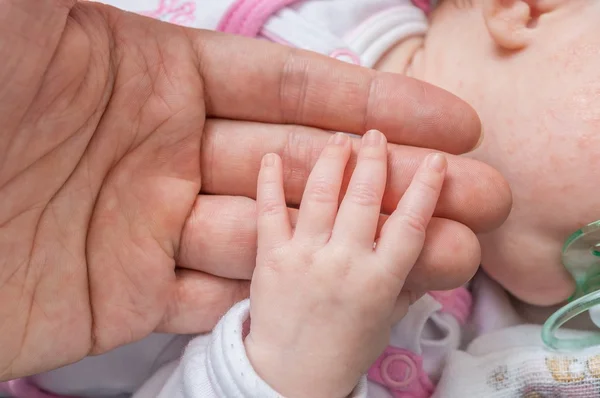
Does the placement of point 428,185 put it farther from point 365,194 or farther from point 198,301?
point 198,301

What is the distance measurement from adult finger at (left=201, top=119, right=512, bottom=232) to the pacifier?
13 cm

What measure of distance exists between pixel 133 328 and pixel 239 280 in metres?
0.18

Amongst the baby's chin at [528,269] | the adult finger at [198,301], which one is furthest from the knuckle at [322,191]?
the baby's chin at [528,269]

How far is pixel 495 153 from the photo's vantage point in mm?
961

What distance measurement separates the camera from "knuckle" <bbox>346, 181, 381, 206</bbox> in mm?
790

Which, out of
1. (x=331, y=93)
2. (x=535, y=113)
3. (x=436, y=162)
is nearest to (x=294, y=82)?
(x=331, y=93)

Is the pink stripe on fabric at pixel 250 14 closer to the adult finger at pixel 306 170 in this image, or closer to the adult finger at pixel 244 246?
the adult finger at pixel 306 170

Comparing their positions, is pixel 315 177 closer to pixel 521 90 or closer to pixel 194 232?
pixel 194 232

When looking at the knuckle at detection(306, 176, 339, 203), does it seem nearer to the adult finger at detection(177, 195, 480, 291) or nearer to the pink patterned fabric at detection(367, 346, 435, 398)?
the adult finger at detection(177, 195, 480, 291)

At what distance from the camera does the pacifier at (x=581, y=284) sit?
0.91 metres

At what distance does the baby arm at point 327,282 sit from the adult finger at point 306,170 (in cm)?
7

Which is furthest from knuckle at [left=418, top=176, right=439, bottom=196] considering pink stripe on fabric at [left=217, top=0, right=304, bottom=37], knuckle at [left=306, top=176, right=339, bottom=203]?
pink stripe on fabric at [left=217, top=0, right=304, bottom=37]

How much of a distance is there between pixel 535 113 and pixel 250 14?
51cm

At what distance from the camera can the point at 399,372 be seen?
104 cm
